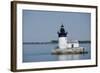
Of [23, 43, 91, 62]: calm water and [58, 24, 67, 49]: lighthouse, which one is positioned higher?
[58, 24, 67, 49]: lighthouse

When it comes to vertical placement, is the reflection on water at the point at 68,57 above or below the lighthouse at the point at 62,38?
below

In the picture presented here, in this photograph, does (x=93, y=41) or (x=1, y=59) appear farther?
(x=93, y=41)

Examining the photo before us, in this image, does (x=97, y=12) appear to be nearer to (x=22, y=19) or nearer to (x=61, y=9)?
(x=61, y=9)

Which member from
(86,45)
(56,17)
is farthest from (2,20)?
(86,45)

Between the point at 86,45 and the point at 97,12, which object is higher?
the point at 97,12

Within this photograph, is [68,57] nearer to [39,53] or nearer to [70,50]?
[70,50]

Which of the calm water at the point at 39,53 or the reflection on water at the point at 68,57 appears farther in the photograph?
the reflection on water at the point at 68,57

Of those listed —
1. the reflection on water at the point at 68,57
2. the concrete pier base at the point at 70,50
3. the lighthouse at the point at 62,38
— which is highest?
the lighthouse at the point at 62,38

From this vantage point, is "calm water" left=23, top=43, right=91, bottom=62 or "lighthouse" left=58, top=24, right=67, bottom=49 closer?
"calm water" left=23, top=43, right=91, bottom=62

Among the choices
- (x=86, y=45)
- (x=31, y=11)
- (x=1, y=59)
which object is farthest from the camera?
(x=86, y=45)

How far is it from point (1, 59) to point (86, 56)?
663 mm

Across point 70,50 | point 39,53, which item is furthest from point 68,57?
point 39,53

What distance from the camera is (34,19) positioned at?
156 cm

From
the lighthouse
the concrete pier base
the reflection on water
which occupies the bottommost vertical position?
the reflection on water
